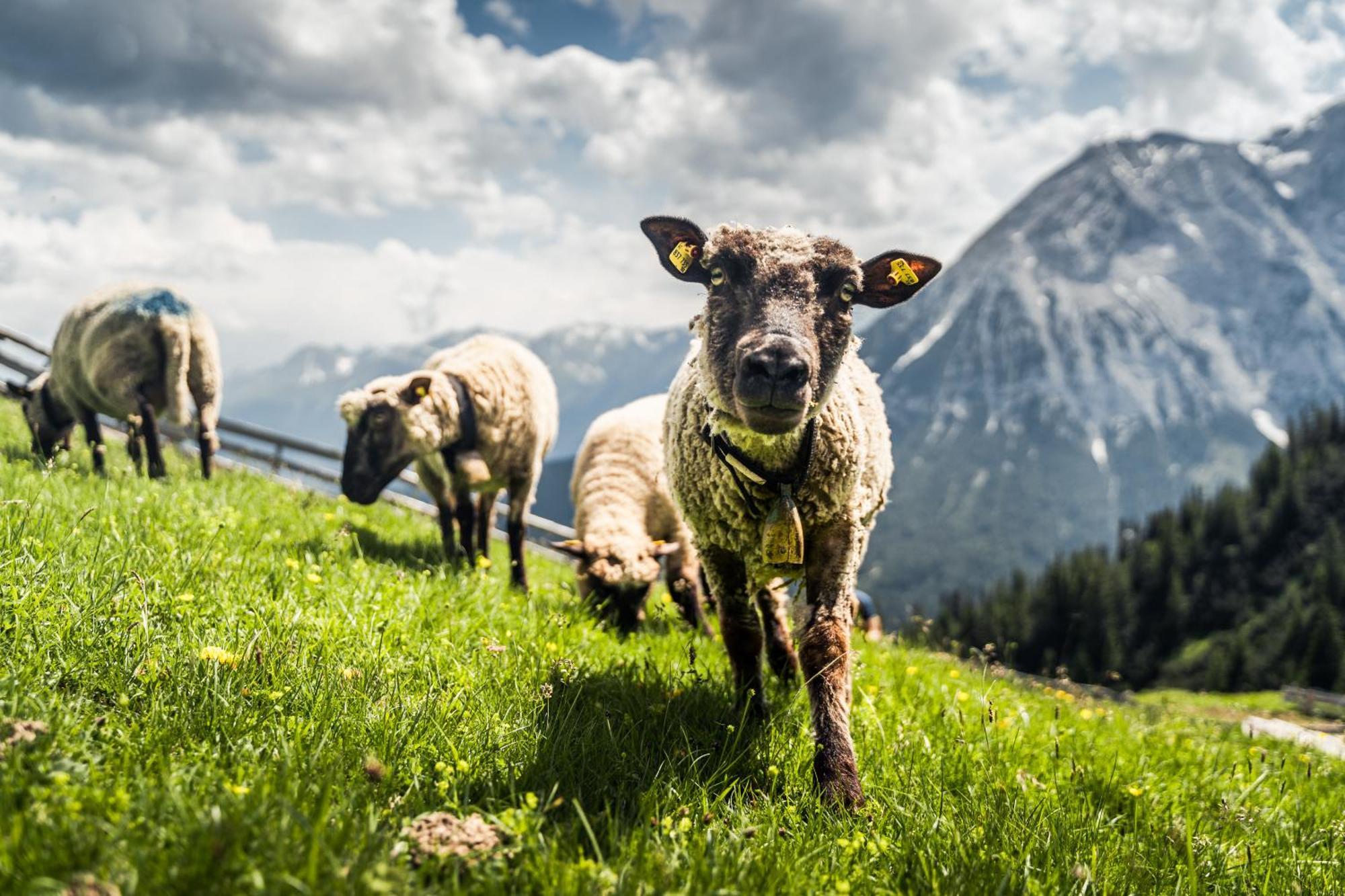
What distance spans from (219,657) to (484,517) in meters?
6.19

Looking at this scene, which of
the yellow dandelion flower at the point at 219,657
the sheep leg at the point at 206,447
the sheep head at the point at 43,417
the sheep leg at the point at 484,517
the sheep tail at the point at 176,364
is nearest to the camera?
the yellow dandelion flower at the point at 219,657

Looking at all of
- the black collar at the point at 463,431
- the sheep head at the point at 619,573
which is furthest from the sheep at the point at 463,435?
the sheep head at the point at 619,573

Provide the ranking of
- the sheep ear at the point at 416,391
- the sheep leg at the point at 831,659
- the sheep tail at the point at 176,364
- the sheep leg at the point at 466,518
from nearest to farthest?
the sheep leg at the point at 831,659 < the sheep ear at the point at 416,391 < the sheep leg at the point at 466,518 < the sheep tail at the point at 176,364

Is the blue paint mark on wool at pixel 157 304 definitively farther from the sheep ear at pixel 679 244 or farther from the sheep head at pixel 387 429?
the sheep ear at pixel 679 244

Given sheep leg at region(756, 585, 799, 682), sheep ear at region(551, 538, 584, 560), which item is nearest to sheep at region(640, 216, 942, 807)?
sheep leg at region(756, 585, 799, 682)

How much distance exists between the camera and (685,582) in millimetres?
8250

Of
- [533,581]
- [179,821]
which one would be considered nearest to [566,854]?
[179,821]

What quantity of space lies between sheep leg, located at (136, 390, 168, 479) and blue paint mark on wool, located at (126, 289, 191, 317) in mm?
1160

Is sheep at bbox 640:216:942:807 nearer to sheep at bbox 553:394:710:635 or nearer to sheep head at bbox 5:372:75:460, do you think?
sheep at bbox 553:394:710:635

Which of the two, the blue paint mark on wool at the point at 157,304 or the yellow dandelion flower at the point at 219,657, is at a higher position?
the blue paint mark on wool at the point at 157,304

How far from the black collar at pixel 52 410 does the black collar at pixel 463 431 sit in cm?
646

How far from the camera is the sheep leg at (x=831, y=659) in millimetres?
3465

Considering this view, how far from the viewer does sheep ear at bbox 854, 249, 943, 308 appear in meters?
4.48

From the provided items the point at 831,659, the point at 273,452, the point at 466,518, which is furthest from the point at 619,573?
the point at 273,452
